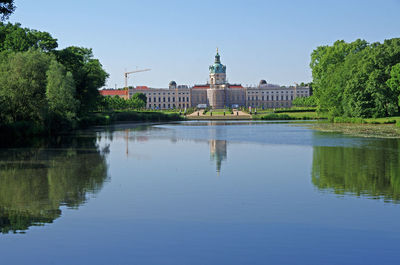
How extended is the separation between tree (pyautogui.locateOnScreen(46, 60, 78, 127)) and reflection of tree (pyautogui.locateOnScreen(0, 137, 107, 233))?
1236 centimetres

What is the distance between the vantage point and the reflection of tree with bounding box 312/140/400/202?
1425cm

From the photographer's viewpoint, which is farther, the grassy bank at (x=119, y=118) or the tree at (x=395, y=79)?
the grassy bank at (x=119, y=118)

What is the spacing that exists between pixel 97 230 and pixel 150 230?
1021mm

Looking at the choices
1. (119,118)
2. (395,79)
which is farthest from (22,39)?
(395,79)

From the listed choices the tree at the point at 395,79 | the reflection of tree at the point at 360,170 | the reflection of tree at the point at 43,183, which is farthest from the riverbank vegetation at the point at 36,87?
the tree at the point at 395,79

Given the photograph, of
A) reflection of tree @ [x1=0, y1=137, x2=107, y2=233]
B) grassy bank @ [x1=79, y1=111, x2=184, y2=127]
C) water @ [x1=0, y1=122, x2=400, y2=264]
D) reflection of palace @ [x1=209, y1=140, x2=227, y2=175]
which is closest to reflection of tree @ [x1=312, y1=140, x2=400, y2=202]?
water @ [x1=0, y1=122, x2=400, y2=264]

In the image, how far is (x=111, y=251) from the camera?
8961 mm

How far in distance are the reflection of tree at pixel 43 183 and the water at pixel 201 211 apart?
3cm

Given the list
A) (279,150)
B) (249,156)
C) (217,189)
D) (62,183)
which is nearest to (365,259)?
(217,189)

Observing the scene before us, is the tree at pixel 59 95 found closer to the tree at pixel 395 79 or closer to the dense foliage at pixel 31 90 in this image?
the dense foliage at pixel 31 90

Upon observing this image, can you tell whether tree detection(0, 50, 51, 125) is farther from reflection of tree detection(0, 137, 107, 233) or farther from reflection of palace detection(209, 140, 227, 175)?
reflection of palace detection(209, 140, 227, 175)

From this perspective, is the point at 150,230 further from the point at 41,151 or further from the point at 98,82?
the point at 98,82

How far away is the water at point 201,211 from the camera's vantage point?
28.9ft

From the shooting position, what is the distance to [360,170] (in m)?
17.9
